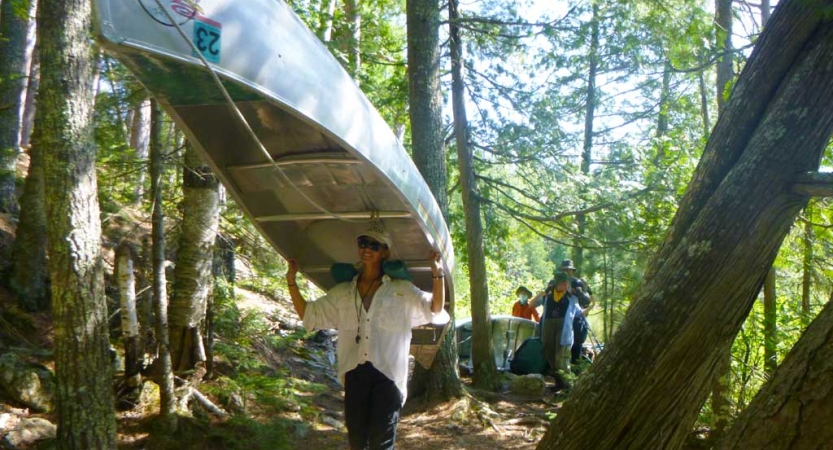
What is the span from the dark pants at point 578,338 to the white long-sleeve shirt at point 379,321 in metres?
7.05

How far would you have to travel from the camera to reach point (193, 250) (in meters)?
6.86

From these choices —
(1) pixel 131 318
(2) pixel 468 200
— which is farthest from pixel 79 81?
(2) pixel 468 200

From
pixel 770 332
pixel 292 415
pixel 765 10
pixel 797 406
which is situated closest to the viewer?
pixel 797 406

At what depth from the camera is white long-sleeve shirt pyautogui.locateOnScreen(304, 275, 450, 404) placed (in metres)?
5.07

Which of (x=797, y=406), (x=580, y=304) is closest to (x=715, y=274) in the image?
(x=797, y=406)

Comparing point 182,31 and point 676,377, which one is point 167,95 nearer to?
point 182,31

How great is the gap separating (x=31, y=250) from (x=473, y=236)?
6.27 meters

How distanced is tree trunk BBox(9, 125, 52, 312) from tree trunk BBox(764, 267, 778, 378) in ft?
24.0

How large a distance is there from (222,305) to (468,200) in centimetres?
494

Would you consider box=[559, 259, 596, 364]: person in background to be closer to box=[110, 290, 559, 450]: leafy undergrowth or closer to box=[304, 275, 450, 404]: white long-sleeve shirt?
box=[110, 290, 559, 450]: leafy undergrowth

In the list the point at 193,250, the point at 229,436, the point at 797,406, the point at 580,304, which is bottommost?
the point at 229,436

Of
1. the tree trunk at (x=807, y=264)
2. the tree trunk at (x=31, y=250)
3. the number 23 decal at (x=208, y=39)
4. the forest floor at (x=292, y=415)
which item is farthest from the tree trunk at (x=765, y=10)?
the tree trunk at (x=31, y=250)

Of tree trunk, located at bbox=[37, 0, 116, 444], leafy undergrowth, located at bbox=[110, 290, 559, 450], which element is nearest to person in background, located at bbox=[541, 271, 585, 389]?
leafy undergrowth, located at bbox=[110, 290, 559, 450]

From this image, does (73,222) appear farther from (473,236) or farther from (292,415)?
(473,236)
